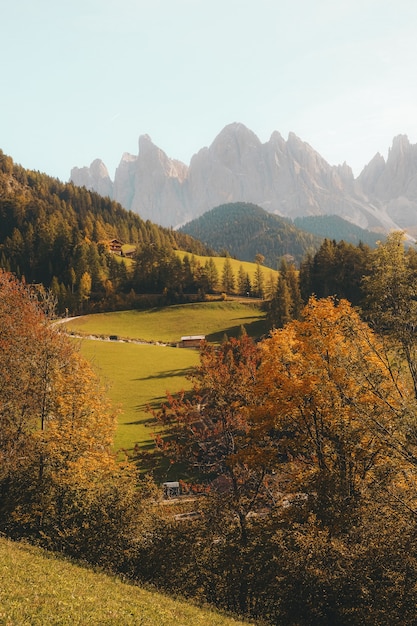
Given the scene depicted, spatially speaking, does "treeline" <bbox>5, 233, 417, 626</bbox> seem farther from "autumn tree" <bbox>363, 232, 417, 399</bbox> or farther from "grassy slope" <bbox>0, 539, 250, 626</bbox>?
"grassy slope" <bbox>0, 539, 250, 626</bbox>

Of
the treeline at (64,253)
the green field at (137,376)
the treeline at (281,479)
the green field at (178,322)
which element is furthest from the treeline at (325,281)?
the treeline at (281,479)

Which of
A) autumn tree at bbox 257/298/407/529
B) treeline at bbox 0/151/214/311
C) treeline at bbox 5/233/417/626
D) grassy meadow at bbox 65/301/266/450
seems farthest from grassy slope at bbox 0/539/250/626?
treeline at bbox 0/151/214/311

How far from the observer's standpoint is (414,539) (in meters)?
15.1

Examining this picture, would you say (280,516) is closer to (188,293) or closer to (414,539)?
(414,539)

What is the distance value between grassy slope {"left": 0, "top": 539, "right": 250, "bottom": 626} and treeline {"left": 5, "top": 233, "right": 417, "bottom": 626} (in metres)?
2.82

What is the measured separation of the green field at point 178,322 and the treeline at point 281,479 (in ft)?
238

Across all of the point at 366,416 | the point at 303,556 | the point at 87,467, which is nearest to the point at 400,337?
the point at 366,416

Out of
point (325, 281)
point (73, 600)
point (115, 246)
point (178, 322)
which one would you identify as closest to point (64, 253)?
point (115, 246)

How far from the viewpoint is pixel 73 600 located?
1283 cm

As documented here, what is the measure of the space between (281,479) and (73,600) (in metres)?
14.2

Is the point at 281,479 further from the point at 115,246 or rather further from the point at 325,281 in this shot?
the point at 115,246

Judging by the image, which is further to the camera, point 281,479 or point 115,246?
point 115,246

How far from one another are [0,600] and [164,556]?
988 centimetres

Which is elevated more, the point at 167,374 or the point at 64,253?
the point at 64,253
